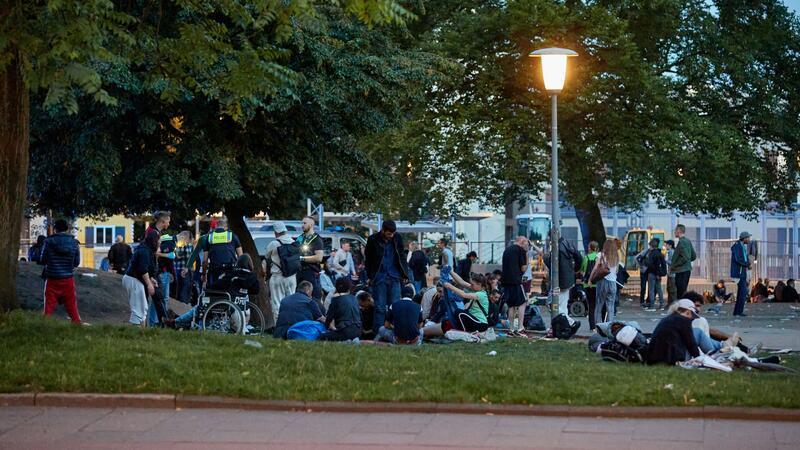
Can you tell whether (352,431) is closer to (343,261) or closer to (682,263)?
(343,261)

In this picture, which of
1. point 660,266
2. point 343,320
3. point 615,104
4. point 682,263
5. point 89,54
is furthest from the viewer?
point 615,104

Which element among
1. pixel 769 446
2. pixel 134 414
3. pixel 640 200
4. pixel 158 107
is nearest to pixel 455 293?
pixel 158 107

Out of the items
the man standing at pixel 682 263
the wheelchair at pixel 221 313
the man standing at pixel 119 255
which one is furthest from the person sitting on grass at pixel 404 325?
the man standing at pixel 682 263

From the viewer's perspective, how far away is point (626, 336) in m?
14.8

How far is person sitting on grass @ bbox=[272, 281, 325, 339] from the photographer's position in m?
17.6

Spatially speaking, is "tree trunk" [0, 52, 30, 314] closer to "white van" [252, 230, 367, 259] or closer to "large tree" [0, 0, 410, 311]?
"large tree" [0, 0, 410, 311]

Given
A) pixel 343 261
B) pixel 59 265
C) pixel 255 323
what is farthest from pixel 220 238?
pixel 343 261

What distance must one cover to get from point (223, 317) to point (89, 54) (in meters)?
6.15

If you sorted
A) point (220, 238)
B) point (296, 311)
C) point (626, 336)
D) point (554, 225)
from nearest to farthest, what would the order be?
point (626, 336), point (296, 311), point (220, 238), point (554, 225)

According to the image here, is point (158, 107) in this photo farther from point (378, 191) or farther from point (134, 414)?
point (134, 414)

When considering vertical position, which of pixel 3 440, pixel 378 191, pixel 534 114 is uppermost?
pixel 534 114

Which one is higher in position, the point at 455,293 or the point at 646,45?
the point at 646,45

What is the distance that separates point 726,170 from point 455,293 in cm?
1791

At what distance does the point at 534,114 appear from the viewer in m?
35.8
